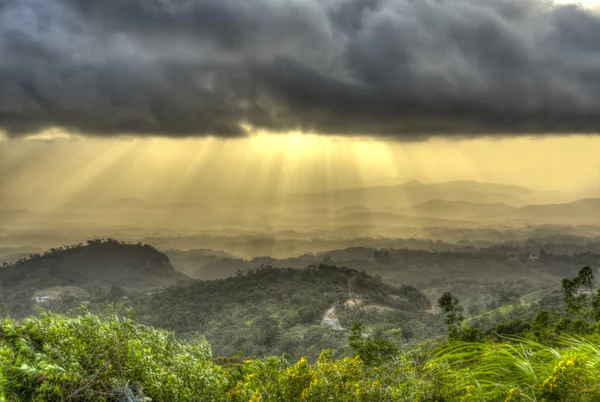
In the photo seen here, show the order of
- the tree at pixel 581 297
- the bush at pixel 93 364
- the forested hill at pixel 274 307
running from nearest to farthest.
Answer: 1. the bush at pixel 93 364
2. the tree at pixel 581 297
3. the forested hill at pixel 274 307

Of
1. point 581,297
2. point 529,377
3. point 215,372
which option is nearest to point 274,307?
point 581,297

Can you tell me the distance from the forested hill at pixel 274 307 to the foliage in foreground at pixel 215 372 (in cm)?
9613

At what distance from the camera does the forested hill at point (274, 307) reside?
375ft

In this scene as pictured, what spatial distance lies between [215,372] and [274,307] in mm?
151766

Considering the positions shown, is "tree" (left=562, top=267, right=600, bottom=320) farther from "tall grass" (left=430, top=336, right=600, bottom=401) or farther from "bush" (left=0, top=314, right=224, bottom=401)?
"bush" (left=0, top=314, right=224, bottom=401)

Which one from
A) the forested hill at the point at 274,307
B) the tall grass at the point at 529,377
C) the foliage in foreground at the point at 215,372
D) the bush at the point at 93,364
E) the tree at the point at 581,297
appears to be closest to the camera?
the tall grass at the point at 529,377

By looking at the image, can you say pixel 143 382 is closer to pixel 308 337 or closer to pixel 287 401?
pixel 287 401

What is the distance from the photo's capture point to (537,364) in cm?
546

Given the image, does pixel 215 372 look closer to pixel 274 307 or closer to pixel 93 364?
pixel 93 364

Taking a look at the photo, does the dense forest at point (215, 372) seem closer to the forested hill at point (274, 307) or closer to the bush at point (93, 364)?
the bush at point (93, 364)

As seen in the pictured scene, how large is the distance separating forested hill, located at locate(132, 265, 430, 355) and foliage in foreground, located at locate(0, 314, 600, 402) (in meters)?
96.1

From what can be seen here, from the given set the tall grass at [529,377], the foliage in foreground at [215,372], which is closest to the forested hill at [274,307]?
the foliage in foreground at [215,372]

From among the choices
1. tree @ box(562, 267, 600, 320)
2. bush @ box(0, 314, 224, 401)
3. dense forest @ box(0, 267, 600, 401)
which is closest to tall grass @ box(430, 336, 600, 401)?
dense forest @ box(0, 267, 600, 401)

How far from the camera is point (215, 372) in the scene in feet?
26.8
